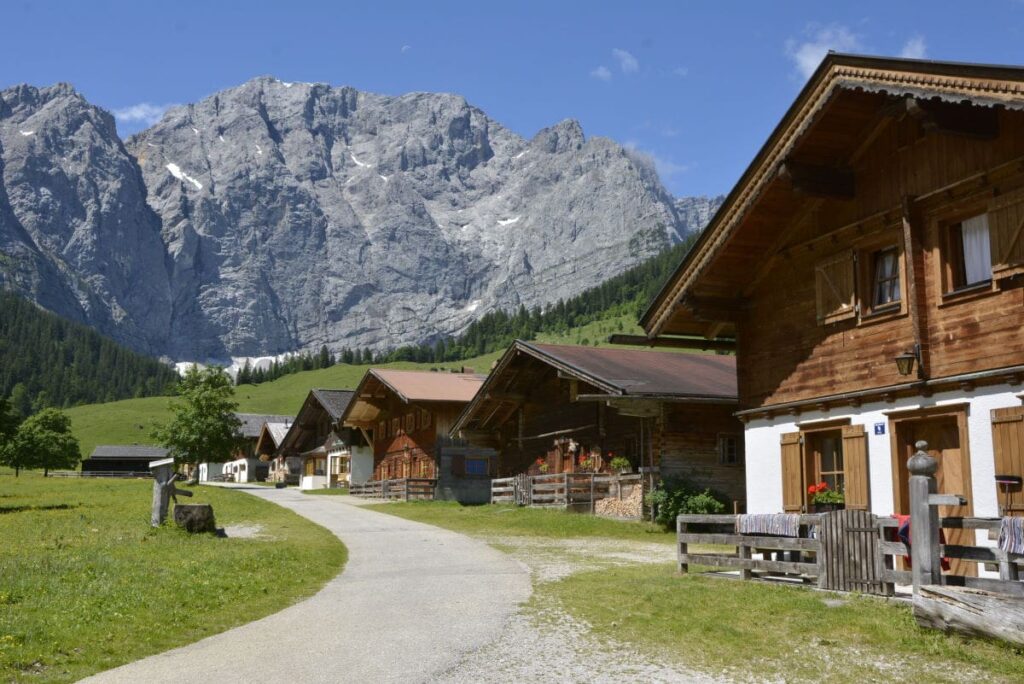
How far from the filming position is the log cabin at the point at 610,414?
95.5 feet

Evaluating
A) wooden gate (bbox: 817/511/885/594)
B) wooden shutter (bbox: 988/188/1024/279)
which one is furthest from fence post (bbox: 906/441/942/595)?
wooden shutter (bbox: 988/188/1024/279)

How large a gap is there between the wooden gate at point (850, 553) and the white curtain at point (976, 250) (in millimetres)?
4717

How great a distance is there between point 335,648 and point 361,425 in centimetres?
5285

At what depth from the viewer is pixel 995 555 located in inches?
419

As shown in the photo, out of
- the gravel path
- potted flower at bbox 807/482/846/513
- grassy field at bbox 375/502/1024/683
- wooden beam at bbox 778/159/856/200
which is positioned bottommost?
the gravel path

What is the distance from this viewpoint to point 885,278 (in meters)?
17.0

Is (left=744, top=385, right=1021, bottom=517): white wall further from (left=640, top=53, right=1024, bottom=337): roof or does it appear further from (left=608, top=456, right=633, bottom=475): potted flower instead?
(left=608, top=456, right=633, bottom=475): potted flower

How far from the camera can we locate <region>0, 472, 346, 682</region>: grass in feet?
32.8

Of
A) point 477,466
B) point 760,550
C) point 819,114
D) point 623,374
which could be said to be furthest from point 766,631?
point 477,466

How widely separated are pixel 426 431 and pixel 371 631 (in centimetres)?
3964

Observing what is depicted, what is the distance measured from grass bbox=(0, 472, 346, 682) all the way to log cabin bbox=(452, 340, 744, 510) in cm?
1028

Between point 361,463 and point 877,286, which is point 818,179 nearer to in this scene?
point 877,286

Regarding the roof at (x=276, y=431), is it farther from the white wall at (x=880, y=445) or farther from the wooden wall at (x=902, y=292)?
the wooden wall at (x=902, y=292)

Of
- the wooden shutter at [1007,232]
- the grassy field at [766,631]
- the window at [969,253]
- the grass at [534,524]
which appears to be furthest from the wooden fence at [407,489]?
the wooden shutter at [1007,232]
